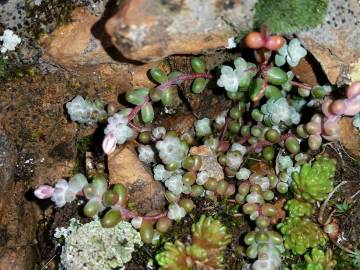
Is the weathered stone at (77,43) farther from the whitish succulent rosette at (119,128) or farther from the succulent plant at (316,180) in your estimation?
the succulent plant at (316,180)

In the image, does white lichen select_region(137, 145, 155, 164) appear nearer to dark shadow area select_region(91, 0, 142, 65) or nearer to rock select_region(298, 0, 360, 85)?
dark shadow area select_region(91, 0, 142, 65)

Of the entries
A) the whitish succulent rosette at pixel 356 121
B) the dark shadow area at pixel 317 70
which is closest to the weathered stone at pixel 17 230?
the dark shadow area at pixel 317 70

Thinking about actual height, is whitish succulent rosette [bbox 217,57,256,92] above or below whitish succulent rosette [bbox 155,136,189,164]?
above

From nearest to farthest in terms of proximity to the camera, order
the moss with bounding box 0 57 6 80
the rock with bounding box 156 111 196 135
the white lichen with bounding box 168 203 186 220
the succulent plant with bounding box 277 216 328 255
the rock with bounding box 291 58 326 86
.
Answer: the succulent plant with bounding box 277 216 328 255
the white lichen with bounding box 168 203 186 220
the rock with bounding box 291 58 326 86
the moss with bounding box 0 57 6 80
the rock with bounding box 156 111 196 135

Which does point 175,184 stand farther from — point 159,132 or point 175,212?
point 159,132

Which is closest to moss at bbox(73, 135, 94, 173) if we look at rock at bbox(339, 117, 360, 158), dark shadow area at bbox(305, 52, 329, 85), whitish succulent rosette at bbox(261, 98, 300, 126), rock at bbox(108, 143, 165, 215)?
rock at bbox(108, 143, 165, 215)

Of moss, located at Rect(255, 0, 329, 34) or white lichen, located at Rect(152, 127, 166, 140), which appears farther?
white lichen, located at Rect(152, 127, 166, 140)

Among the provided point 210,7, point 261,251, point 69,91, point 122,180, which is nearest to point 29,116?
point 69,91
